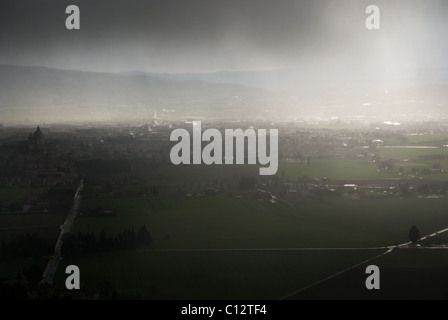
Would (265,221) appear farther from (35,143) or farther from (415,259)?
(35,143)

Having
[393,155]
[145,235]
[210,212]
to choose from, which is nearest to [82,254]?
[145,235]

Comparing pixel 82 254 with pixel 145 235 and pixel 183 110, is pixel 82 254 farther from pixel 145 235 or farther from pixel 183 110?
pixel 183 110

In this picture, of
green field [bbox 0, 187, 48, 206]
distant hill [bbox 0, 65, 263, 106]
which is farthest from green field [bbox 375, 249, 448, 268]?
distant hill [bbox 0, 65, 263, 106]

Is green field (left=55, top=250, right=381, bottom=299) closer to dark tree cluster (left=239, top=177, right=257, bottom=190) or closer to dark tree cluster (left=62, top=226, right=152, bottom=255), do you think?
dark tree cluster (left=62, top=226, right=152, bottom=255)

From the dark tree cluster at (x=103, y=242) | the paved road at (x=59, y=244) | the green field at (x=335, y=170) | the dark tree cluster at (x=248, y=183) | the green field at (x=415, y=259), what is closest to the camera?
the paved road at (x=59, y=244)

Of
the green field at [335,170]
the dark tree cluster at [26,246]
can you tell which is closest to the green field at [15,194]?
the dark tree cluster at [26,246]

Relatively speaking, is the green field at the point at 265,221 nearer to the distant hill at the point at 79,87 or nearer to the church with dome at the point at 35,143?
the church with dome at the point at 35,143
